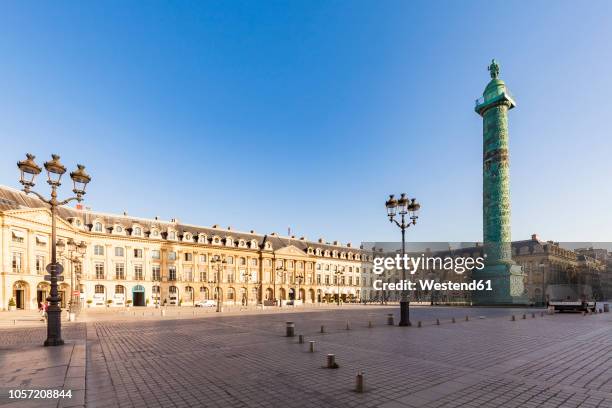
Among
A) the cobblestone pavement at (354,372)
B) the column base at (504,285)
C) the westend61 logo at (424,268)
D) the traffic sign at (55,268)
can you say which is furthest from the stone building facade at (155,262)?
the column base at (504,285)

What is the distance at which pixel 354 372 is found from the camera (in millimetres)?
10070

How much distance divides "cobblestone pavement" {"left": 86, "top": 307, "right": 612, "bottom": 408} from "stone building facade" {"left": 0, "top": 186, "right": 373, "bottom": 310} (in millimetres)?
24817

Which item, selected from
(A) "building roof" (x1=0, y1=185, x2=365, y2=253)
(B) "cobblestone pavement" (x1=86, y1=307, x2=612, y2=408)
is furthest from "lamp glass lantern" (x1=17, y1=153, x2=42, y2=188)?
(A) "building roof" (x1=0, y1=185, x2=365, y2=253)

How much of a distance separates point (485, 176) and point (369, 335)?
40.1 meters

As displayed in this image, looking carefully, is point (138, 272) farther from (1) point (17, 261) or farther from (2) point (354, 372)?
(2) point (354, 372)

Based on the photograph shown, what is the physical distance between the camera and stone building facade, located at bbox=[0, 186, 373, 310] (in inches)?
1837

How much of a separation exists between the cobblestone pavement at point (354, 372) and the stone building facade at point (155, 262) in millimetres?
24817

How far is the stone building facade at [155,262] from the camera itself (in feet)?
153

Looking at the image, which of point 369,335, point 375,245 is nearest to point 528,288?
point 375,245

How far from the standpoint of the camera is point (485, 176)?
161 feet

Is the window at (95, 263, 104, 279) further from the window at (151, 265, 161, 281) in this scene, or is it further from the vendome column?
the vendome column

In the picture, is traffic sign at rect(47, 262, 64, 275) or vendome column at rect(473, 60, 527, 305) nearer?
traffic sign at rect(47, 262, 64, 275)

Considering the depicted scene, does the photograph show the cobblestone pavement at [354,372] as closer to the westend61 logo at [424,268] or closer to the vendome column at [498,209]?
the vendome column at [498,209]

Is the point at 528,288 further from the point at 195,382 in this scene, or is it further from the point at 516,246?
the point at 195,382
